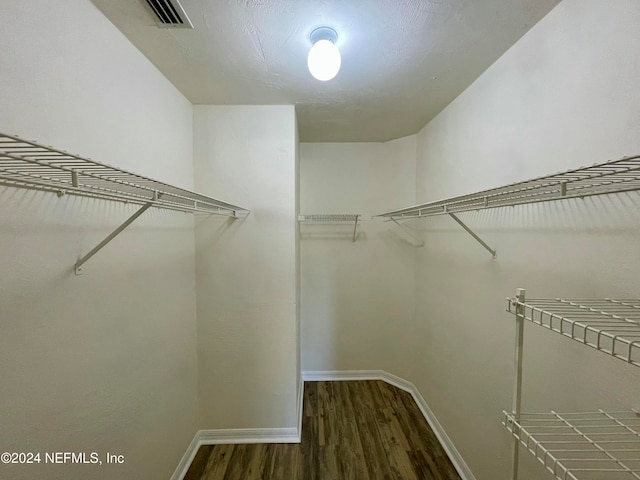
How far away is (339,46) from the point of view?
4.17 feet

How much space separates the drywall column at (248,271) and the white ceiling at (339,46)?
24 centimetres

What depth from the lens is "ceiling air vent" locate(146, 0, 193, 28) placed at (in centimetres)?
103

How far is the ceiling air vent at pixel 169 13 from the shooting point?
1.03 metres

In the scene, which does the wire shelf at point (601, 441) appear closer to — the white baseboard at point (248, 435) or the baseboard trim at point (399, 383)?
the baseboard trim at point (399, 383)

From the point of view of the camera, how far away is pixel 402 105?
74.2 inches

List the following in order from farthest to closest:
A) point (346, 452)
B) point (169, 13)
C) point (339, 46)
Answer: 1. point (346, 452)
2. point (339, 46)
3. point (169, 13)

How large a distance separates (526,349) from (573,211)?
2.02 feet

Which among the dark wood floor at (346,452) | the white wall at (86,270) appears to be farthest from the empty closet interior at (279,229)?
the dark wood floor at (346,452)

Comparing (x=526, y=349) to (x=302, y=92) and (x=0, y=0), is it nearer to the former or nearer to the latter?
(x=302, y=92)

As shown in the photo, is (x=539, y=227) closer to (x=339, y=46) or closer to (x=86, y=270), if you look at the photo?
(x=339, y=46)

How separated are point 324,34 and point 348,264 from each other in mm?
1926

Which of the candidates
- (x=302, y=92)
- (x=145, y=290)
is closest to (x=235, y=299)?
(x=145, y=290)

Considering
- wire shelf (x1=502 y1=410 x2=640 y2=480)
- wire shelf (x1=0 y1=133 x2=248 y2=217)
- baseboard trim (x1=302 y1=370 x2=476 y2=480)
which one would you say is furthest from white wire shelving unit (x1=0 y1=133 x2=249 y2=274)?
baseboard trim (x1=302 y1=370 x2=476 y2=480)

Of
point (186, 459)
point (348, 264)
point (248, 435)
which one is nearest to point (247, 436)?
point (248, 435)
